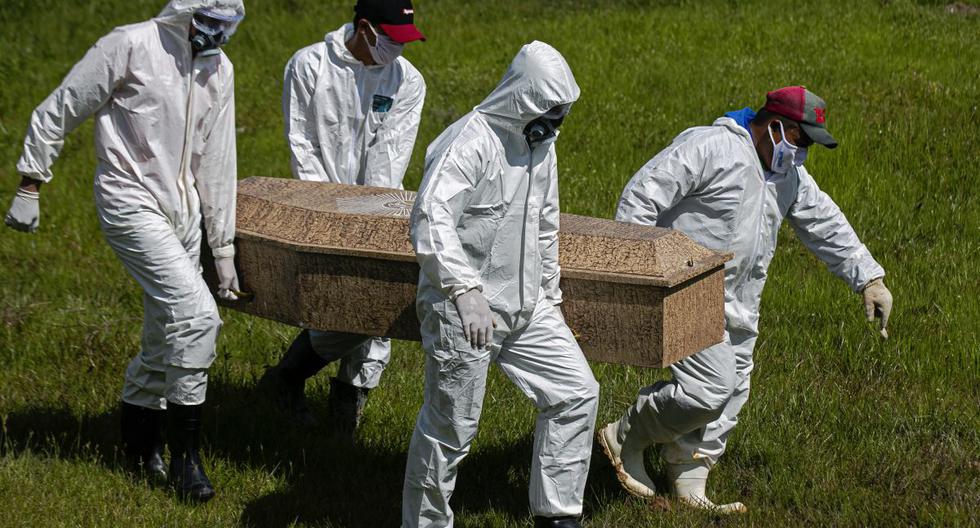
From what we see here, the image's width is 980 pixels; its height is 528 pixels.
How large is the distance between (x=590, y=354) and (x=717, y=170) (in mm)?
1148

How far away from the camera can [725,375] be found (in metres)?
6.33

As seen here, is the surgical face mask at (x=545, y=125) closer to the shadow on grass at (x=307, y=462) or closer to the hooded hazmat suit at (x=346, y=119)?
the shadow on grass at (x=307, y=462)

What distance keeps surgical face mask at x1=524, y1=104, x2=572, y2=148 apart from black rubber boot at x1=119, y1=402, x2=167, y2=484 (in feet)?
8.75

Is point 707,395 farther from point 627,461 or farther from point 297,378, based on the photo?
point 297,378

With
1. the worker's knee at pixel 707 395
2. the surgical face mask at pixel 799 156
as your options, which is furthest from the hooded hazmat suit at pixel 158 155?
the surgical face mask at pixel 799 156

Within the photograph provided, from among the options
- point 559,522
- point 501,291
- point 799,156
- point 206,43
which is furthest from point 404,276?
point 799,156

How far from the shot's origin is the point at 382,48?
23.2ft

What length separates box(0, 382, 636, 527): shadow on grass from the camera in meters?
6.47

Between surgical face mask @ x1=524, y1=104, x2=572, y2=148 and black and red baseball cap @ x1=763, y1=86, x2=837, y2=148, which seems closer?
surgical face mask @ x1=524, y1=104, x2=572, y2=148

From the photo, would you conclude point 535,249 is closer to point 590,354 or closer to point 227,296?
point 590,354

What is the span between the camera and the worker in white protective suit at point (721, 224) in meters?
6.25

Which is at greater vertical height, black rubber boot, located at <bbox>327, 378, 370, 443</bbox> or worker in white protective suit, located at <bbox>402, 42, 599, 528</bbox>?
worker in white protective suit, located at <bbox>402, 42, 599, 528</bbox>

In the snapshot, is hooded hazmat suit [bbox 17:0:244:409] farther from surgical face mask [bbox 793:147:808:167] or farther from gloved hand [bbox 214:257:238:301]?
surgical face mask [bbox 793:147:808:167]

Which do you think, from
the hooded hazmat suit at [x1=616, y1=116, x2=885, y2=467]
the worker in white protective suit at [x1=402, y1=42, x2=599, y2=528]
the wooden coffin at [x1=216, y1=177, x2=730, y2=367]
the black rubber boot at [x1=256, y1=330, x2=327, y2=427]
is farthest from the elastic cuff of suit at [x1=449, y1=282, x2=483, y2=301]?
the black rubber boot at [x1=256, y1=330, x2=327, y2=427]
